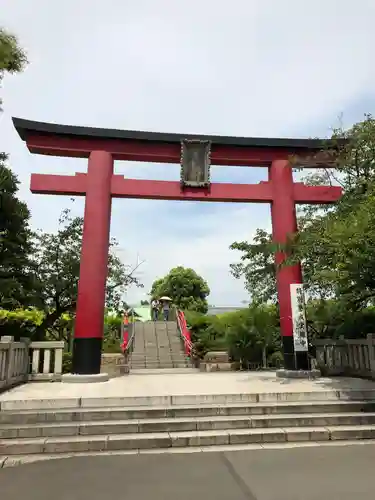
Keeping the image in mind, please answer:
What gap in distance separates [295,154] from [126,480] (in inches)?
359

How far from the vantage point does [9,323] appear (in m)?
9.55

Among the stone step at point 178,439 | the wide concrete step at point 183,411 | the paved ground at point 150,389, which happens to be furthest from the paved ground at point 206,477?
the paved ground at point 150,389

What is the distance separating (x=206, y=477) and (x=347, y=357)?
22.4 feet

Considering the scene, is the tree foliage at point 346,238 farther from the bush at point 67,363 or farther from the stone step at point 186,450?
the bush at point 67,363

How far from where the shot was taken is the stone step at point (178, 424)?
5152mm

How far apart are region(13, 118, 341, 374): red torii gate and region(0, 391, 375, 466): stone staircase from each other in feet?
10.5

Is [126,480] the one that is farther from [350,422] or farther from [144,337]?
[144,337]

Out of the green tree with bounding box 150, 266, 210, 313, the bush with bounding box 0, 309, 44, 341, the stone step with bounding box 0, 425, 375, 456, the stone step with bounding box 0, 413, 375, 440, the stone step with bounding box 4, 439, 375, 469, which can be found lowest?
the stone step with bounding box 4, 439, 375, 469

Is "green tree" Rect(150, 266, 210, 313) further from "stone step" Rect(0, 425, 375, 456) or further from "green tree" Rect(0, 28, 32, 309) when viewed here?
"stone step" Rect(0, 425, 375, 456)

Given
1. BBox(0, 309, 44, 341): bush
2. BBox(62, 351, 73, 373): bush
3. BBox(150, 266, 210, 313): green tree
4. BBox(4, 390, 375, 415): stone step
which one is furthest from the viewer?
BBox(150, 266, 210, 313): green tree

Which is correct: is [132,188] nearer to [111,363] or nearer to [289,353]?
[289,353]

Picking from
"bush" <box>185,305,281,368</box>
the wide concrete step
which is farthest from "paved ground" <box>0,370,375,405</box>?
"bush" <box>185,305,281,368</box>

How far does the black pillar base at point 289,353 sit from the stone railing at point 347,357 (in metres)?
0.94

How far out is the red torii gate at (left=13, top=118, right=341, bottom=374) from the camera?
9148 millimetres
